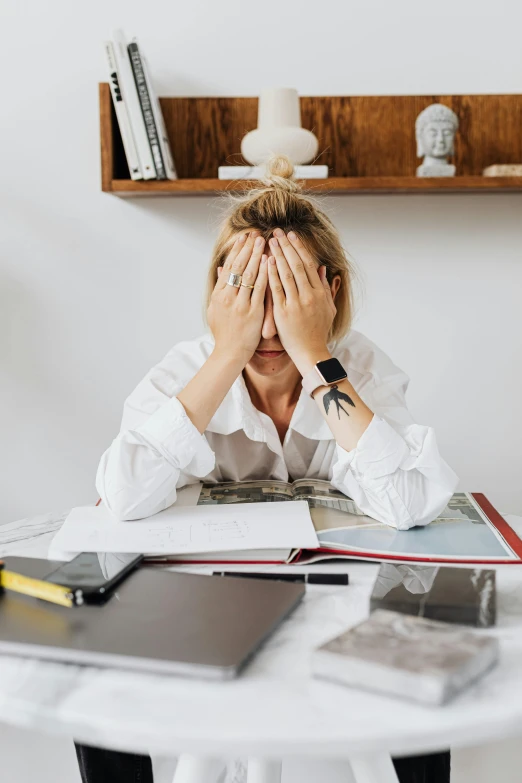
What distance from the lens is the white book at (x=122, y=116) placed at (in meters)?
1.58

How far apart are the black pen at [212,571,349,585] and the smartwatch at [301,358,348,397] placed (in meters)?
0.40

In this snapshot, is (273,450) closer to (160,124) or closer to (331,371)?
(331,371)

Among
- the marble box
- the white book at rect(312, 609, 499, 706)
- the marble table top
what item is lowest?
the marble box

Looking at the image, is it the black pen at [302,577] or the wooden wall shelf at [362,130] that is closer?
the black pen at [302,577]

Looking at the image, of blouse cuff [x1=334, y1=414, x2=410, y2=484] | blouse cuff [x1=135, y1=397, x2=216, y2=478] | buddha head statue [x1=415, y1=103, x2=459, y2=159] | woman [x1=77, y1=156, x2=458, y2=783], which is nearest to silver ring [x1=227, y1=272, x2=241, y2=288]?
woman [x1=77, y1=156, x2=458, y2=783]

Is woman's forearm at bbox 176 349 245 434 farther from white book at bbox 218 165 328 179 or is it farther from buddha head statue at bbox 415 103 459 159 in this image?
buddha head statue at bbox 415 103 459 159

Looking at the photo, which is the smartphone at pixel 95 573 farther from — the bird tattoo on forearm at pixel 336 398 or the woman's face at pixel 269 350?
the woman's face at pixel 269 350

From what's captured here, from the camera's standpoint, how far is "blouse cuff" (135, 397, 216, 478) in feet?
3.58

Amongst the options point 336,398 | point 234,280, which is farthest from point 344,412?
point 234,280

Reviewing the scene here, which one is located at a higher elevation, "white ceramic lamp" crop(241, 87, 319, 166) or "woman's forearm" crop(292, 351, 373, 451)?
"white ceramic lamp" crop(241, 87, 319, 166)

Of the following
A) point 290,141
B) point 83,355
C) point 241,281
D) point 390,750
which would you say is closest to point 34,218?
point 83,355

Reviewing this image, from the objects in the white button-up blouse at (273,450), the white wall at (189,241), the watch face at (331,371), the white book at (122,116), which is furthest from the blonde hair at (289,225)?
the white wall at (189,241)

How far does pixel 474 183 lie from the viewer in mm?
1612

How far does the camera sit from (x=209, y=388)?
114cm
